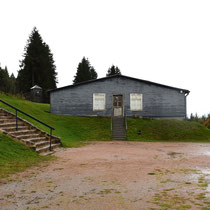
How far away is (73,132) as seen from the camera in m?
18.9

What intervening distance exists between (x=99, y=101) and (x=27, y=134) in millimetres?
13993

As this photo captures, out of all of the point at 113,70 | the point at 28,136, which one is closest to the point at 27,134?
the point at 28,136

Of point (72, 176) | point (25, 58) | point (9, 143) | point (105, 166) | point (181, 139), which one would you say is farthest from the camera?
point (25, 58)

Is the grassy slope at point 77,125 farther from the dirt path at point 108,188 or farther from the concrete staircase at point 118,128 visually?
the dirt path at point 108,188

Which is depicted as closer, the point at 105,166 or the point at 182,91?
the point at 105,166

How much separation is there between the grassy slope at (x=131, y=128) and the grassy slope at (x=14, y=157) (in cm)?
829

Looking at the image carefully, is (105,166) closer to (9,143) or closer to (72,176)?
(72,176)

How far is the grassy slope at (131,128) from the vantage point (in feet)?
61.1

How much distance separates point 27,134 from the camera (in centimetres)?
1079

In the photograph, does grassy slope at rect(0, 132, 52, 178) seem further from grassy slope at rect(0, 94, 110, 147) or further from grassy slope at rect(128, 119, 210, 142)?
grassy slope at rect(128, 119, 210, 142)

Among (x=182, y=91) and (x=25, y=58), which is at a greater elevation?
(x=25, y=58)

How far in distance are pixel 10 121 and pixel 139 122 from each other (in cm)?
1376

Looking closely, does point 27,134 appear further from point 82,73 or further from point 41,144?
point 82,73

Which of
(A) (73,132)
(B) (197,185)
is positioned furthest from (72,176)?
(A) (73,132)
